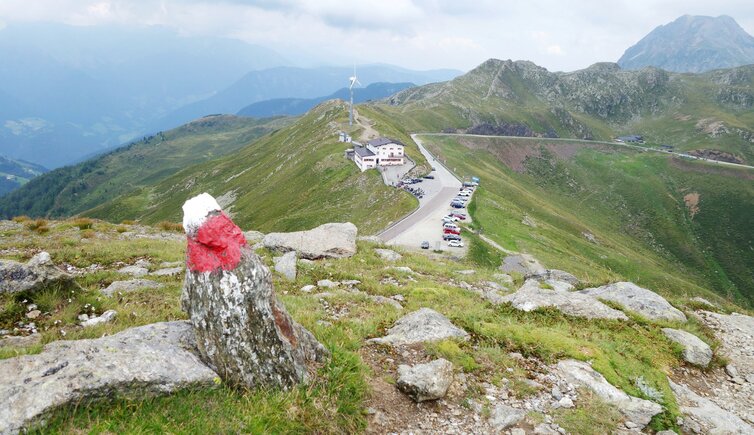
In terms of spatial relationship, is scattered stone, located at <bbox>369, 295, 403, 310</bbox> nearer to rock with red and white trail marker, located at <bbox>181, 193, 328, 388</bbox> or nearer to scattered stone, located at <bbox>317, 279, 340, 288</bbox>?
scattered stone, located at <bbox>317, 279, 340, 288</bbox>

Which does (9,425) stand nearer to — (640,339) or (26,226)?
(640,339)

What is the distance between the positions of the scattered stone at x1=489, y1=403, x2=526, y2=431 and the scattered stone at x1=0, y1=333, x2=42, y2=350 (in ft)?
34.3

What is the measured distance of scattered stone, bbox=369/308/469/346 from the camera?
38.1 ft

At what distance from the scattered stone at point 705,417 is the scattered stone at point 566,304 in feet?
14.4

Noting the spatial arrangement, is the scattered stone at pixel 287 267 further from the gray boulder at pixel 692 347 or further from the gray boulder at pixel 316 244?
the gray boulder at pixel 692 347

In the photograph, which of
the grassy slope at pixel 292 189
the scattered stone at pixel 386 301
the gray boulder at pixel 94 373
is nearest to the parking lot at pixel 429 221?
the grassy slope at pixel 292 189

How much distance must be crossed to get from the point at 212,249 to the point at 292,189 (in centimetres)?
9674

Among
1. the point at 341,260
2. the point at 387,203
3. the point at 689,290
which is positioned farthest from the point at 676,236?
the point at 341,260

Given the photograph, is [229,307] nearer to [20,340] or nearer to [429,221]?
[20,340]

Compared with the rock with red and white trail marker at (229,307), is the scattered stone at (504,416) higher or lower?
lower

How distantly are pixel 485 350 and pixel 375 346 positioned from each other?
3228 millimetres

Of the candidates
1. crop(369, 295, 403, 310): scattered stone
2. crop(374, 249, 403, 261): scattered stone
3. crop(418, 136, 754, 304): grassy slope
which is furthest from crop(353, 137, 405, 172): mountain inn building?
crop(369, 295, 403, 310): scattered stone

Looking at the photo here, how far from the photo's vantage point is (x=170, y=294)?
1503 cm

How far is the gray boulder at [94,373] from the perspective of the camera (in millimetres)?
5742
